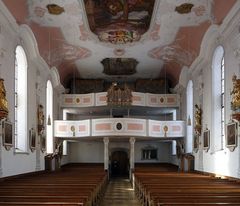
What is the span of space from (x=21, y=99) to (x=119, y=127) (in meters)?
8.34

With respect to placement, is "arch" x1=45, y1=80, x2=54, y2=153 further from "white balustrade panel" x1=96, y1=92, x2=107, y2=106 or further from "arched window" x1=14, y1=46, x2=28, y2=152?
"arched window" x1=14, y1=46, x2=28, y2=152

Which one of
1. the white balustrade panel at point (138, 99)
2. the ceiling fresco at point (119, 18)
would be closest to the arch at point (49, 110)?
the ceiling fresco at point (119, 18)

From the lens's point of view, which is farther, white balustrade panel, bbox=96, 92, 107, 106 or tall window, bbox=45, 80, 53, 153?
white balustrade panel, bbox=96, 92, 107, 106

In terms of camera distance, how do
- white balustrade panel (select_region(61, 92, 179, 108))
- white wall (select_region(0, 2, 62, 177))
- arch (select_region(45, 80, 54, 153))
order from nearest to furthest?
white wall (select_region(0, 2, 62, 177)), arch (select_region(45, 80, 54, 153)), white balustrade panel (select_region(61, 92, 179, 108))

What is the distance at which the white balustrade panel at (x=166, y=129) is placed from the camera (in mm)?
24062

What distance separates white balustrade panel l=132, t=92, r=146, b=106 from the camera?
25.5 meters

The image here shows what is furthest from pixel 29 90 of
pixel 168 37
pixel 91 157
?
pixel 91 157

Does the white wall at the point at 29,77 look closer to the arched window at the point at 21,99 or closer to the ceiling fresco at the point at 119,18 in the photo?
the arched window at the point at 21,99

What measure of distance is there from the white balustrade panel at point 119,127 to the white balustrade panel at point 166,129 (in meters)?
0.60

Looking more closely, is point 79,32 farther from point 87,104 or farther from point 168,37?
point 87,104

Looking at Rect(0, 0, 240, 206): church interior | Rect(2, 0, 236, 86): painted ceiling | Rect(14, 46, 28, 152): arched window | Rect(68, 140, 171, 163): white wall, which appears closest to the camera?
Rect(0, 0, 240, 206): church interior

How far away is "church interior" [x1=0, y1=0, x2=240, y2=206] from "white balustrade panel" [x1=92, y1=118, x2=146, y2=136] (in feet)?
0.20

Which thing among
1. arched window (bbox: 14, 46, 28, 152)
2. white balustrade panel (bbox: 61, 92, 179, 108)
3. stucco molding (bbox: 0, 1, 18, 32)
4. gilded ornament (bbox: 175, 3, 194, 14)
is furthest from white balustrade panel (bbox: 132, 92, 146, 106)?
stucco molding (bbox: 0, 1, 18, 32)

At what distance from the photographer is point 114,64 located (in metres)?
25.5
